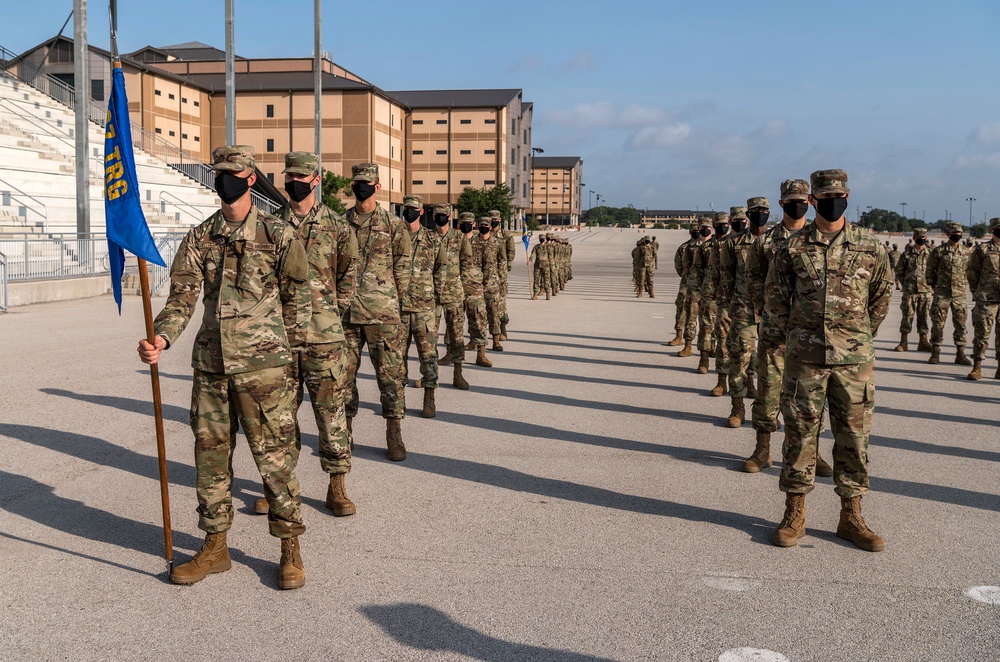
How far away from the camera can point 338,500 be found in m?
5.77

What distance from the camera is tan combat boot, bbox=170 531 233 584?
4.58 metres

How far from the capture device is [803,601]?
450 cm

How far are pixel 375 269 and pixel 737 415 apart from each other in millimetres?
3926

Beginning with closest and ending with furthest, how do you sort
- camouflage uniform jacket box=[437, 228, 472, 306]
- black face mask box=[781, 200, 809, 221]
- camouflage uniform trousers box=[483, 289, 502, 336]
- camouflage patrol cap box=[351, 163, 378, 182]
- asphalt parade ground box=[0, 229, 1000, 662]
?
1. asphalt parade ground box=[0, 229, 1000, 662]
2. black face mask box=[781, 200, 809, 221]
3. camouflage patrol cap box=[351, 163, 378, 182]
4. camouflage uniform jacket box=[437, 228, 472, 306]
5. camouflage uniform trousers box=[483, 289, 502, 336]

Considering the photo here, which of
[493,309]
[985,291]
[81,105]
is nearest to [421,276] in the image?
[493,309]

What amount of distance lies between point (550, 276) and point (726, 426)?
17280mm

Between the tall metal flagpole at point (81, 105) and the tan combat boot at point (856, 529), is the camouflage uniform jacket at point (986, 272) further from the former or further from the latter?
the tall metal flagpole at point (81, 105)

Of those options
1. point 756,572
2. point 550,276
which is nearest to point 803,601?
point 756,572

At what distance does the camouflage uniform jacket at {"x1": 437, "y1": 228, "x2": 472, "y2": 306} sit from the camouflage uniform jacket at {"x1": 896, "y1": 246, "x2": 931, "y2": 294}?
27.8ft

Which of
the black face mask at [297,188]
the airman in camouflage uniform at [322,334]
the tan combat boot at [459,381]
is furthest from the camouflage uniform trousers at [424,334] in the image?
the black face mask at [297,188]

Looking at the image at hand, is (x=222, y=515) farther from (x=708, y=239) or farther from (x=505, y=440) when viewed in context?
(x=708, y=239)

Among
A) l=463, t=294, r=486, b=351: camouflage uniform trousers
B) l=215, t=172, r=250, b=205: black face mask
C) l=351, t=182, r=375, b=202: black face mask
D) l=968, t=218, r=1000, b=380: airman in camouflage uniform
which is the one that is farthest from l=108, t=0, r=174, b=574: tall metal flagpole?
l=968, t=218, r=1000, b=380: airman in camouflage uniform

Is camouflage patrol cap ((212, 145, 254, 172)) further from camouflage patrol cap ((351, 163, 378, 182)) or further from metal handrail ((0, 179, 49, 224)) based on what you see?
metal handrail ((0, 179, 49, 224))

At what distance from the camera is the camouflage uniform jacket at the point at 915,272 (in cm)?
1486
